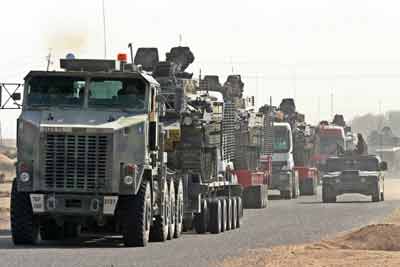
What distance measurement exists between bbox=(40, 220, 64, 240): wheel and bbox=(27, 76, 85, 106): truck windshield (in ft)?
7.85

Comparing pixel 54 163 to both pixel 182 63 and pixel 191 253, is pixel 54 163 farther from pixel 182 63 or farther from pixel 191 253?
pixel 182 63

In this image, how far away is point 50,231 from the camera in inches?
1112

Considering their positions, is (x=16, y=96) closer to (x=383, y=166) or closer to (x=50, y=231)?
(x=50, y=231)

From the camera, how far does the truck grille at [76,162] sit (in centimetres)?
2606

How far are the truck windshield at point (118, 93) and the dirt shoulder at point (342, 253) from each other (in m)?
3.99

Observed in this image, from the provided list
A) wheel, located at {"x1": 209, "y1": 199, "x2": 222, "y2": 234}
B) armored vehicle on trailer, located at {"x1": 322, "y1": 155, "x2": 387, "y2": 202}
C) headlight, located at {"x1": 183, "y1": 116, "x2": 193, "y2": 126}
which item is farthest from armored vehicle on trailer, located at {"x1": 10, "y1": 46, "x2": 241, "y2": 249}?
armored vehicle on trailer, located at {"x1": 322, "y1": 155, "x2": 387, "y2": 202}

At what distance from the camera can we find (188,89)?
3350cm

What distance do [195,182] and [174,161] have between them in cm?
65

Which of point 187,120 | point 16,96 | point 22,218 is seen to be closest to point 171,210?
point 187,120

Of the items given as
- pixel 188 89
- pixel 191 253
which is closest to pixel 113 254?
pixel 191 253

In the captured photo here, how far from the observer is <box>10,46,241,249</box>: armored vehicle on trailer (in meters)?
26.1

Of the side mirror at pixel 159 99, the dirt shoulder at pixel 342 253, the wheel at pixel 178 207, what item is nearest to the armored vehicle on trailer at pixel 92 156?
the side mirror at pixel 159 99

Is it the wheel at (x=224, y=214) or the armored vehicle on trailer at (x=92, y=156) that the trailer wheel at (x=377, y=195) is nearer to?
the wheel at (x=224, y=214)

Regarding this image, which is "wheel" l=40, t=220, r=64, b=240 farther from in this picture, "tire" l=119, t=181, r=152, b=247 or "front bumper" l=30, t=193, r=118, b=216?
"tire" l=119, t=181, r=152, b=247
